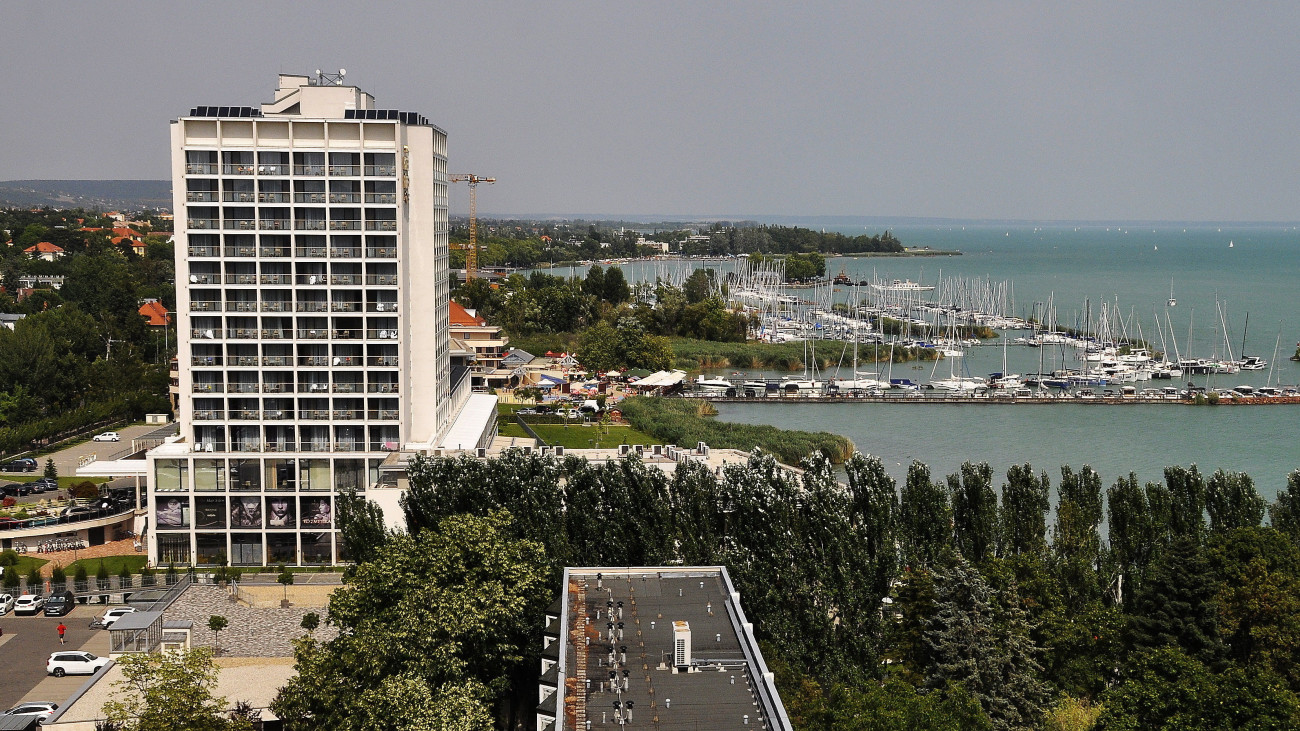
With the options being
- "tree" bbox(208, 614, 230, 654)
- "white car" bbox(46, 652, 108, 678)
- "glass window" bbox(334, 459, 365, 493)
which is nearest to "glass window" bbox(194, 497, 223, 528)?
"glass window" bbox(334, 459, 365, 493)

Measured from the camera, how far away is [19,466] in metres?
41.7

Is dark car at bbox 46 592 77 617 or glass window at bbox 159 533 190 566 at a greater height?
glass window at bbox 159 533 190 566

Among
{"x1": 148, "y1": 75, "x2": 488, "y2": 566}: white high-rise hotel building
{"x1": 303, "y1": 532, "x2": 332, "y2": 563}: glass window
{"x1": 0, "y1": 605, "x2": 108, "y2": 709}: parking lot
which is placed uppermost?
{"x1": 148, "y1": 75, "x2": 488, "y2": 566}: white high-rise hotel building

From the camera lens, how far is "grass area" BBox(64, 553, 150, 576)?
100 feet

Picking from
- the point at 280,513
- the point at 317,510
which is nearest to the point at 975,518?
the point at 317,510

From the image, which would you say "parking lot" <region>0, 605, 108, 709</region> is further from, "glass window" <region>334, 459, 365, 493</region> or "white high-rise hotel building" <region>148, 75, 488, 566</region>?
"glass window" <region>334, 459, 365, 493</region>

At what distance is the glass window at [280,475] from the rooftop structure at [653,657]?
42.8ft

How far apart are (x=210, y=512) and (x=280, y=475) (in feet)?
7.15

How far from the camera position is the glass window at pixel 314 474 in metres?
32.4

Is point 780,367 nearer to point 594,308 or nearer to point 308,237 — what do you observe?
point 594,308

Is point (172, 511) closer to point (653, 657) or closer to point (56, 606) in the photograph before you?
point (56, 606)

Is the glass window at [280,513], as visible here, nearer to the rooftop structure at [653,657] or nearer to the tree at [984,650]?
the rooftop structure at [653,657]

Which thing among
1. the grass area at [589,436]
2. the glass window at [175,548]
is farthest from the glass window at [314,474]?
the grass area at [589,436]

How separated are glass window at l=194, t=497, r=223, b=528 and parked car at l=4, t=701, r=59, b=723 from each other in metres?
10.0
